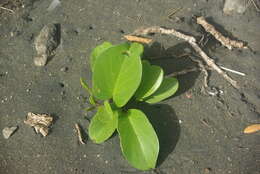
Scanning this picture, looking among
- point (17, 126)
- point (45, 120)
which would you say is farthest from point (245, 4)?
point (17, 126)

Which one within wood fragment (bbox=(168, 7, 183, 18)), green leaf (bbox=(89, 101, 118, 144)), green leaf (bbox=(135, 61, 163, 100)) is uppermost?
wood fragment (bbox=(168, 7, 183, 18))

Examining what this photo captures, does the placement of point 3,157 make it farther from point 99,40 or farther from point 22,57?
point 99,40

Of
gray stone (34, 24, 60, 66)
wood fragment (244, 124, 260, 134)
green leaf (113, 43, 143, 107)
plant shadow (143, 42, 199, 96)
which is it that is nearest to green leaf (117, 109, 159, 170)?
green leaf (113, 43, 143, 107)

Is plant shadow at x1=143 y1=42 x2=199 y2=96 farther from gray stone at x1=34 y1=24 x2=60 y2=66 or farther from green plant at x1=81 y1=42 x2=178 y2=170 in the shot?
gray stone at x1=34 y1=24 x2=60 y2=66

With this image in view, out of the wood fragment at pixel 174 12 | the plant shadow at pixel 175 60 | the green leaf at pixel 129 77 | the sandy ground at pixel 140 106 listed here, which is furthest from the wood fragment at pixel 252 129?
the wood fragment at pixel 174 12

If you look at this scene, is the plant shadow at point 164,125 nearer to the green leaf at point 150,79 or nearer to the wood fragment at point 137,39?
the green leaf at point 150,79

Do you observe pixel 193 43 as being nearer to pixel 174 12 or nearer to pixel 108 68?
pixel 174 12
